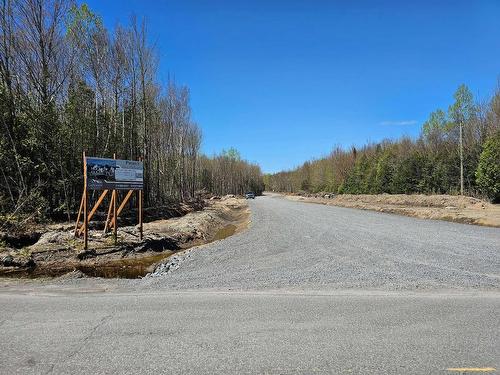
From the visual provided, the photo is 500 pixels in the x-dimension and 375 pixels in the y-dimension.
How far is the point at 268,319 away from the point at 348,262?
554 cm

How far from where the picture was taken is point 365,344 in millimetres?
4500

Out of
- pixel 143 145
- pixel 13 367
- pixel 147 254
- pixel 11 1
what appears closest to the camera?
pixel 13 367

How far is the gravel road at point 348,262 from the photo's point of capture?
27.0 ft

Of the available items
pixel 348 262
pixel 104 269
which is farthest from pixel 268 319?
pixel 104 269

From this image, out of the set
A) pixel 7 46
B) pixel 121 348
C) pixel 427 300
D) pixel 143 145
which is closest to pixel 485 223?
pixel 427 300

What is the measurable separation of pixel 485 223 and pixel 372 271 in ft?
46.8

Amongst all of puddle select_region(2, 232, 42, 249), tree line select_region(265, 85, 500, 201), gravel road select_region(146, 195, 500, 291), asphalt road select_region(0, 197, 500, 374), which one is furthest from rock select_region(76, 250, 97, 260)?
tree line select_region(265, 85, 500, 201)

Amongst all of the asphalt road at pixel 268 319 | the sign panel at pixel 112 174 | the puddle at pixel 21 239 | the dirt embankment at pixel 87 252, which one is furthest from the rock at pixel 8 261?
the asphalt road at pixel 268 319

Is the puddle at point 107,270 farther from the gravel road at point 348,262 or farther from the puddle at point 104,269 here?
the gravel road at point 348,262

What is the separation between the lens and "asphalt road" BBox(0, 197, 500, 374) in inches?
159

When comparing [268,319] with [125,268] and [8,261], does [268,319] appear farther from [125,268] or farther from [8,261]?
[8,261]

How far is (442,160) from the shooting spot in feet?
136

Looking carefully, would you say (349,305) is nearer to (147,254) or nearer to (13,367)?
(13,367)

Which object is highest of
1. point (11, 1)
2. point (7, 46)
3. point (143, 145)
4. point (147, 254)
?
point (11, 1)
